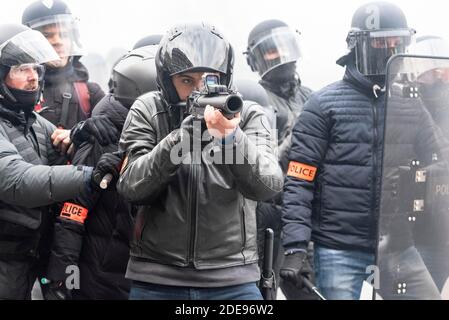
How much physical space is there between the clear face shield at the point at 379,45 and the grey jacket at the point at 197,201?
4.19ft

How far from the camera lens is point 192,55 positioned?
3.10 meters

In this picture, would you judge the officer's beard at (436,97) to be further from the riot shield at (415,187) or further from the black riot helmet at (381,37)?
the black riot helmet at (381,37)

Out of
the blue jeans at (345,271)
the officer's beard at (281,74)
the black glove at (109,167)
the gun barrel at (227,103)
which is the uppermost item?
the gun barrel at (227,103)

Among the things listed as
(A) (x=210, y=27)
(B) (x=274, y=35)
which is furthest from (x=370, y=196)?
(B) (x=274, y=35)

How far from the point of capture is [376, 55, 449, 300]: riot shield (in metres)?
3.52

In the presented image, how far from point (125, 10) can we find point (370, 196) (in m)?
9.16

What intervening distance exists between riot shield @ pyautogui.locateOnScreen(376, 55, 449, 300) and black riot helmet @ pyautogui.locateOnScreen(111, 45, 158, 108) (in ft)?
3.43

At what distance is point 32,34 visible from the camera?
3.98 m

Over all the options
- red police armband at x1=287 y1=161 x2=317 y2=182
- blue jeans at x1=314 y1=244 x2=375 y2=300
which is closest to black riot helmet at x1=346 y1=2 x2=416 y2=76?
red police armband at x1=287 y1=161 x2=317 y2=182

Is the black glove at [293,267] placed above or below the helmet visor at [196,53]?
below

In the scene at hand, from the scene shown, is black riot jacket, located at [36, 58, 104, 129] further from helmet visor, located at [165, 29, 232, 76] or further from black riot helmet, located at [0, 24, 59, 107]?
helmet visor, located at [165, 29, 232, 76]

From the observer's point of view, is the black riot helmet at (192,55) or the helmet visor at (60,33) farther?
the helmet visor at (60,33)

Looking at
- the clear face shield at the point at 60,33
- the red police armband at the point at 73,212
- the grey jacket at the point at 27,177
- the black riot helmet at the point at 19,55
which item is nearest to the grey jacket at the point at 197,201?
the grey jacket at the point at 27,177

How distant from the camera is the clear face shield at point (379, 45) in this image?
13.5ft
